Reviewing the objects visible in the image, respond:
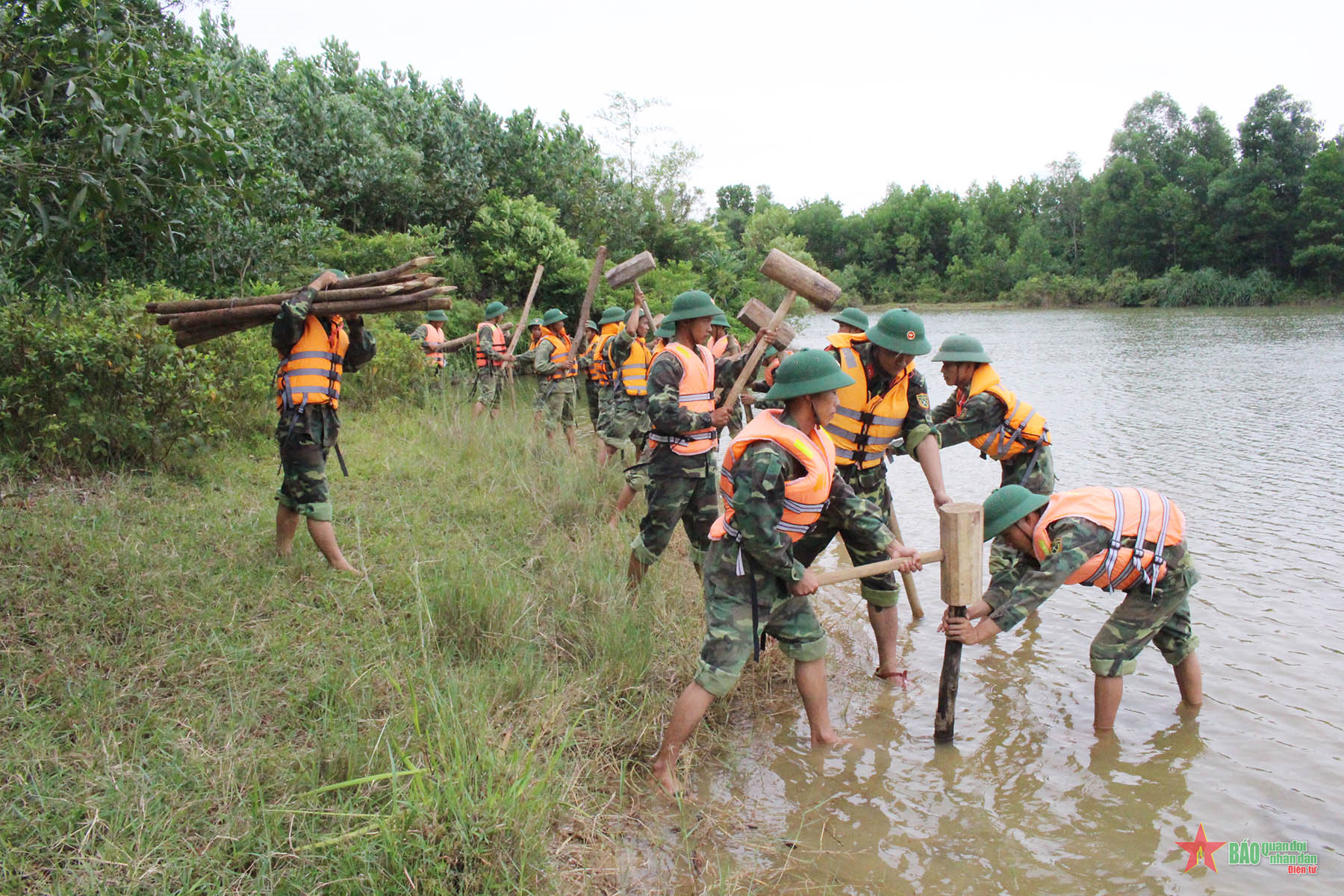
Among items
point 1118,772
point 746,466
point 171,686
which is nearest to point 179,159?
point 171,686

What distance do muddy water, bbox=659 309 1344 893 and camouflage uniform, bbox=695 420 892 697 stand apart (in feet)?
2.19

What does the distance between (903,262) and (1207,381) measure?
55.0m

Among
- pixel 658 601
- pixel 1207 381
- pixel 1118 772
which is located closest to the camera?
pixel 1118 772

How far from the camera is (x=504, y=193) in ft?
67.7

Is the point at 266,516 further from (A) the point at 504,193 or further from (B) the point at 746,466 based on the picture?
(A) the point at 504,193

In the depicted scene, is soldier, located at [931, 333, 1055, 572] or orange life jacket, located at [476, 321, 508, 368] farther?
orange life jacket, located at [476, 321, 508, 368]

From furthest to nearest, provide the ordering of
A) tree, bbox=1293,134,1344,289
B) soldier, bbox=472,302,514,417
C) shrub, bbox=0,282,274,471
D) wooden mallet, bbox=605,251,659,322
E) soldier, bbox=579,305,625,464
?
tree, bbox=1293,134,1344,289
soldier, bbox=472,302,514,417
soldier, bbox=579,305,625,464
wooden mallet, bbox=605,251,659,322
shrub, bbox=0,282,274,471

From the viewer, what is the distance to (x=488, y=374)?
12.9 m

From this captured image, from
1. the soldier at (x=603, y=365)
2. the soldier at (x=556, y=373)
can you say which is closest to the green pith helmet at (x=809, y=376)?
the soldier at (x=603, y=365)

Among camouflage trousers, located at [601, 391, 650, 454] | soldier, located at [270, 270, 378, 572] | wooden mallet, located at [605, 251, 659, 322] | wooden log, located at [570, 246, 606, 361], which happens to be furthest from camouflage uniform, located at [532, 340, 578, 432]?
soldier, located at [270, 270, 378, 572]

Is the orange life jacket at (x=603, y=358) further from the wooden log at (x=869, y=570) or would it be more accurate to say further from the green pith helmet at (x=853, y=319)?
the wooden log at (x=869, y=570)

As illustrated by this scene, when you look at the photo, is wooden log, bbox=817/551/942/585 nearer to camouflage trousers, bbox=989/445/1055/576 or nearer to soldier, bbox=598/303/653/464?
camouflage trousers, bbox=989/445/1055/576

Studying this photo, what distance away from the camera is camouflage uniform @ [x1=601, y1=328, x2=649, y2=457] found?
31.5 feet

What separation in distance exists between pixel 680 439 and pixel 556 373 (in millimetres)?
6125
